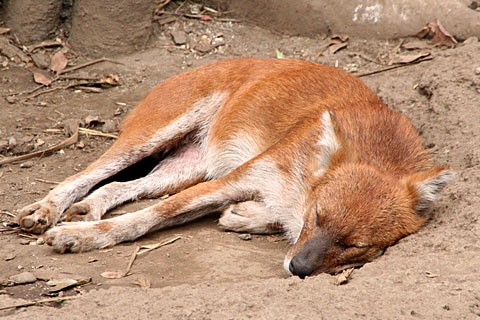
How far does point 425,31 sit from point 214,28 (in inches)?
97.7

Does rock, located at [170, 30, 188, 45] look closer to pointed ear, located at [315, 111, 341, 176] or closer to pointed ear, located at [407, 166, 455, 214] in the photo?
pointed ear, located at [315, 111, 341, 176]

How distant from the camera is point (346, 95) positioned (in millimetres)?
6934

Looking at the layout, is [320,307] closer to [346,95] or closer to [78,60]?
[346,95]

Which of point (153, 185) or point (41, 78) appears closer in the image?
point (153, 185)

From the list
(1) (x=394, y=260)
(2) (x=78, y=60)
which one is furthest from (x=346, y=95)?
(2) (x=78, y=60)

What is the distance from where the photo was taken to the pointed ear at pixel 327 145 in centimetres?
604

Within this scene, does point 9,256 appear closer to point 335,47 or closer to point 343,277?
point 343,277

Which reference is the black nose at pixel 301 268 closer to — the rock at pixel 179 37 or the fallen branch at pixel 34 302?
the fallen branch at pixel 34 302

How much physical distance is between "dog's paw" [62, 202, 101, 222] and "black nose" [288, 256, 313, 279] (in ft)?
6.30

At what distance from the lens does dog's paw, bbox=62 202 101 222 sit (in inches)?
254

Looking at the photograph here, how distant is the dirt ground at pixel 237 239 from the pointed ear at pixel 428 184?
0.16 meters

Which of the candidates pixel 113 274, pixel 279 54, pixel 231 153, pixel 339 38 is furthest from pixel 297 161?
pixel 339 38

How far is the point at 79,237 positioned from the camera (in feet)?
19.5

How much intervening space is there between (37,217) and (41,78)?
9.13ft
